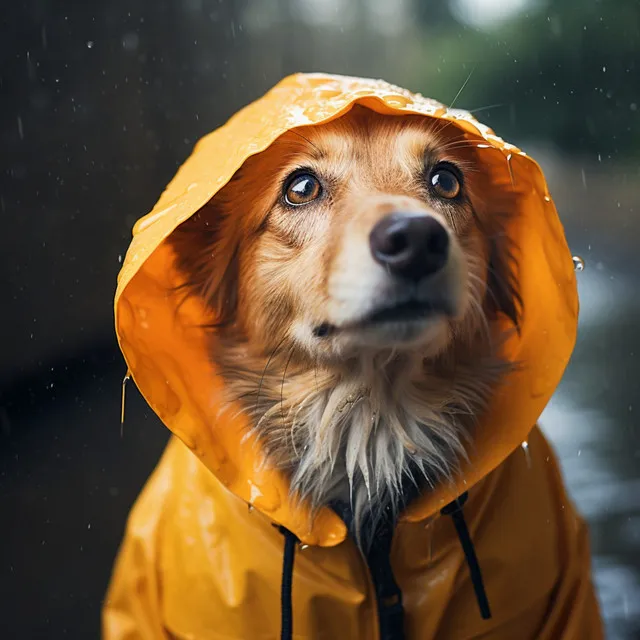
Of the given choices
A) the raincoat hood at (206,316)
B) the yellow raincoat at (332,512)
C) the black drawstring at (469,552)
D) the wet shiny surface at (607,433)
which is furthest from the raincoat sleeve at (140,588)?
the wet shiny surface at (607,433)

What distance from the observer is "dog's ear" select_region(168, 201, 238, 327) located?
0.98m

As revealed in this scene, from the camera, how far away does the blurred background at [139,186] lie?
161 cm

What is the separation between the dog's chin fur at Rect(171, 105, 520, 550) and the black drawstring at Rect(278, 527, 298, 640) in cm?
6

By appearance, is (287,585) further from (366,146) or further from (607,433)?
(607,433)

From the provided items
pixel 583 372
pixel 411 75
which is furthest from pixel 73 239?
pixel 583 372

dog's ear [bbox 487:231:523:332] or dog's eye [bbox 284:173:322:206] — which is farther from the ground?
dog's eye [bbox 284:173:322:206]

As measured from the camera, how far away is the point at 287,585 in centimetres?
87

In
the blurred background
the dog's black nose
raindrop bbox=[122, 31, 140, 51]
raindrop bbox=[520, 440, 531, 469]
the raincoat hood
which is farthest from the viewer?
raindrop bbox=[122, 31, 140, 51]

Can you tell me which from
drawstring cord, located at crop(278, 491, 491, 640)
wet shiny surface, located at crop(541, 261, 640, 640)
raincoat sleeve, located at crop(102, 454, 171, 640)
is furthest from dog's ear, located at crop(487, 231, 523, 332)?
wet shiny surface, located at crop(541, 261, 640, 640)

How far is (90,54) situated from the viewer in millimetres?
1872

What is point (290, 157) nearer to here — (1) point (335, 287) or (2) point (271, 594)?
(1) point (335, 287)

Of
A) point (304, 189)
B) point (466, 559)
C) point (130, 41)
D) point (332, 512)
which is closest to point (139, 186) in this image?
point (130, 41)

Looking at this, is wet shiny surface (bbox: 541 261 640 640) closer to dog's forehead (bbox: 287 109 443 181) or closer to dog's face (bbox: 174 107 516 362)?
dog's face (bbox: 174 107 516 362)

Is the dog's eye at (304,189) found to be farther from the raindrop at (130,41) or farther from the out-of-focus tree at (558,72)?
the raindrop at (130,41)
